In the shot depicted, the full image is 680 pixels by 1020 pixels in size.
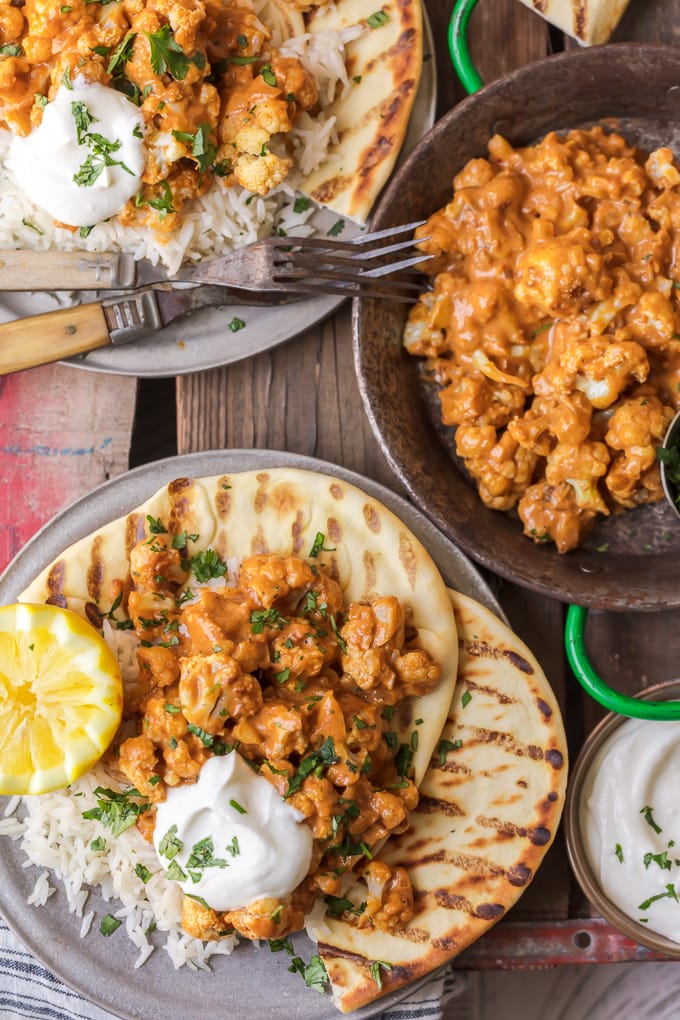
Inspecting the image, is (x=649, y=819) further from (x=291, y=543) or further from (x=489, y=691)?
(x=291, y=543)

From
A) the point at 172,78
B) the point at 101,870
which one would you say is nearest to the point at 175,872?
the point at 101,870

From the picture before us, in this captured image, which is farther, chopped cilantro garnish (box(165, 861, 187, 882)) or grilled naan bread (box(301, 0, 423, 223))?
grilled naan bread (box(301, 0, 423, 223))

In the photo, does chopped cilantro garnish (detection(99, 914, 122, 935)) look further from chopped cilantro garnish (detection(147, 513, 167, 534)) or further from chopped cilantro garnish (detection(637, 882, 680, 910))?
chopped cilantro garnish (detection(637, 882, 680, 910))

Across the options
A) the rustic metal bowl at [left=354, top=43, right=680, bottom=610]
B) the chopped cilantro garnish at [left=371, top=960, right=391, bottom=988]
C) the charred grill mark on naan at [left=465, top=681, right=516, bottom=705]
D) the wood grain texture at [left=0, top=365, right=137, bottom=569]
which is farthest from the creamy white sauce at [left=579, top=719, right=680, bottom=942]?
the wood grain texture at [left=0, top=365, right=137, bottom=569]

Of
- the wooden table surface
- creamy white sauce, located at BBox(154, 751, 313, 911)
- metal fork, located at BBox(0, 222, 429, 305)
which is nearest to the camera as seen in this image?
creamy white sauce, located at BBox(154, 751, 313, 911)

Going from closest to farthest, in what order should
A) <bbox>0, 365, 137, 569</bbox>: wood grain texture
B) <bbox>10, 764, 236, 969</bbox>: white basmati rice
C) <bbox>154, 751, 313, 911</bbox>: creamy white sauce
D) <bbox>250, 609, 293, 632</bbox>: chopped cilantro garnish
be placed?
<bbox>154, 751, 313, 911</bbox>: creamy white sauce, <bbox>250, 609, 293, 632</bbox>: chopped cilantro garnish, <bbox>10, 764, 236, 969</bbox>: white basmati rice, <bbox>0, 365, 137, 569</bbox>: wood grain texture

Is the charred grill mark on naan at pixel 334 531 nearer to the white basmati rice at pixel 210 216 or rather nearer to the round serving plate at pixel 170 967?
the round serving plate at pixel 170 967

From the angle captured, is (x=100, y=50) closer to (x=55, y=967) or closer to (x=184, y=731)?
(x=184, y=731)

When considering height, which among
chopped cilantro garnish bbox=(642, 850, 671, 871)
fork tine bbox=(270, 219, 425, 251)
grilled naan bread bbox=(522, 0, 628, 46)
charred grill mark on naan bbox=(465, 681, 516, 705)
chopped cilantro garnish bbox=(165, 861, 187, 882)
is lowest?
chopped cilantro garnish bbox=(642, 850, 671, 871)

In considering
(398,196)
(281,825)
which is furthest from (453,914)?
(398,196)
